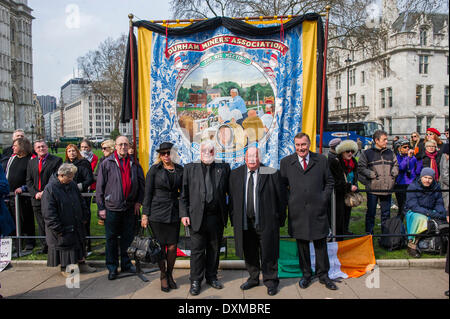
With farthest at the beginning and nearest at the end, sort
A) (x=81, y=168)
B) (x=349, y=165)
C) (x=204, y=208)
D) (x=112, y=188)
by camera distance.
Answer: (x=81, y=168), (x=349, y=165), (x=112, y=188), (x=204, y=208)

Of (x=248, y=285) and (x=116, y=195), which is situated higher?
(x=116, y=195)

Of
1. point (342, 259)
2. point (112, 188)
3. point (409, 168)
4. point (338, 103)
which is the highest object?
point (338, 103)

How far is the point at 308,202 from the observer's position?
4664 mm

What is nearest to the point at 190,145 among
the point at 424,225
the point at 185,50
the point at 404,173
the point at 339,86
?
the point at 185,50

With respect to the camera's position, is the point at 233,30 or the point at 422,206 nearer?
the point at 233,30

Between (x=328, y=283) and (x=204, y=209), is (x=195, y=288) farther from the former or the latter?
(x=328, y=283)

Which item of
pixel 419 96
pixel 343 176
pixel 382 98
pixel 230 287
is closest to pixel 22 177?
pixel 230 287

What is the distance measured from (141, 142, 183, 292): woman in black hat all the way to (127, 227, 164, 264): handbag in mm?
106

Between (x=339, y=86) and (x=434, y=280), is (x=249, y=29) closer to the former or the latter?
(x=434, y=280)

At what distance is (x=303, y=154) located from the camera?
15.6 feet

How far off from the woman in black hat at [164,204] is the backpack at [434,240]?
3.94 m

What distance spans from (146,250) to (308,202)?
2.22 m

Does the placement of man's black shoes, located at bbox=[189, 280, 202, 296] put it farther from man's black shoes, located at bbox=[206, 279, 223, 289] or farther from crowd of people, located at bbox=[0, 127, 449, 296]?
man's black shoes, located at bbox=[206, 279, 223, 289]

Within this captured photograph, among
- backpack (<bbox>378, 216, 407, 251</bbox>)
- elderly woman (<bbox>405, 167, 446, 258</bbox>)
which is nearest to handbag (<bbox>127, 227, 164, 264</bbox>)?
backpack (<bbox>378, 216, 407, 251</bbox>)
